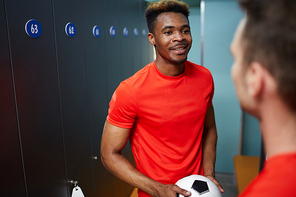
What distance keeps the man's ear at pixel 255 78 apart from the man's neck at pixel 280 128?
5 centimetres

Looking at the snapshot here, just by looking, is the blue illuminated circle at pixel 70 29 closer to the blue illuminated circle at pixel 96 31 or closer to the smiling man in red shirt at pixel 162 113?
the blue illuminated circle at pixel 96 31

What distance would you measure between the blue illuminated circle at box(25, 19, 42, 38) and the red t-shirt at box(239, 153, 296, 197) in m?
1.29

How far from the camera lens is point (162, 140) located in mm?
1263

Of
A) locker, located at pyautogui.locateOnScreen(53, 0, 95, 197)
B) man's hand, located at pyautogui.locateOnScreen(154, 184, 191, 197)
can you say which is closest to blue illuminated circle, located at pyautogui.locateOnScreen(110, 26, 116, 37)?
locker, located at pyautogui.locateOnScreen(53, 0, 95, 197)

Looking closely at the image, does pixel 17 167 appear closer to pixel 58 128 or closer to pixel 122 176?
pixel 58 128

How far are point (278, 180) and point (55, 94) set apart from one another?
1350 mm

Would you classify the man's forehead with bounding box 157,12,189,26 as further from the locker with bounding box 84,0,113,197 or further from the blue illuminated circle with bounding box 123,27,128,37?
the blue illuminated circle with bounding box 123,27,128,37

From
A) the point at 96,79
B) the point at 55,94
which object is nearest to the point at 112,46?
the point at 96,79

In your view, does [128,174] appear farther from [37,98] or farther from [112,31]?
[112,31]

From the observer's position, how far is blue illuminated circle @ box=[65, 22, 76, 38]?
155 centimetres

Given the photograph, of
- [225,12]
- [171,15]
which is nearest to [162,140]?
[171,15]

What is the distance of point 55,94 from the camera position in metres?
1.45

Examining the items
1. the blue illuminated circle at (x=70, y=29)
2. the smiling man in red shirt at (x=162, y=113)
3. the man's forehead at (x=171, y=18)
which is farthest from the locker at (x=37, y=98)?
the man's forehead at (x=171, y=18)

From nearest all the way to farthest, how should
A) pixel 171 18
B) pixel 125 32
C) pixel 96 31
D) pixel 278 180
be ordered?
pixel 278 180
pixel 171 18
pixel 96 31
pixel 125 32
